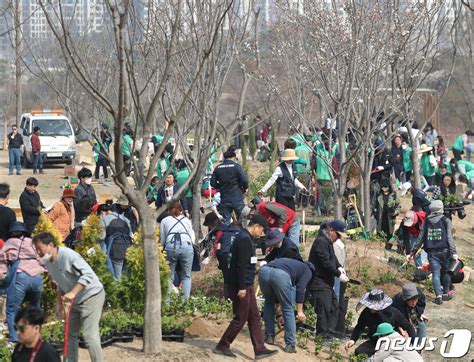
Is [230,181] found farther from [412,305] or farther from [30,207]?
[412,305]

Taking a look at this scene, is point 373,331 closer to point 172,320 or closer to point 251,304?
point 251,304

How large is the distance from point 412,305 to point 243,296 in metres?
1.99

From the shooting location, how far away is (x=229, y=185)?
1594 centimetres

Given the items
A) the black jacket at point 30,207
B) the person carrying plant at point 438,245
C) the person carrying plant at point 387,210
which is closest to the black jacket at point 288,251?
the person carrying plant at point 438,245

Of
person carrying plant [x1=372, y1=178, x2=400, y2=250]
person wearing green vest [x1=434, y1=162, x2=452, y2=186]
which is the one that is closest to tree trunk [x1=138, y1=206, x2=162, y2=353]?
person carrying plant [x1=372, y1=178, x2=400, y2=250]

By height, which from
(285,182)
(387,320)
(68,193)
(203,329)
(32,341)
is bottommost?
(203,329)

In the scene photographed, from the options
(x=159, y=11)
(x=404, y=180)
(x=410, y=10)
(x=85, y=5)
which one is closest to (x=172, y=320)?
(x=159, y=11)

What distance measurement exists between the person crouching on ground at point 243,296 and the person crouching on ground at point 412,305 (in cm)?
159

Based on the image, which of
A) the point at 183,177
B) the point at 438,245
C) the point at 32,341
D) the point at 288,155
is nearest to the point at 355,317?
the point at 438,245

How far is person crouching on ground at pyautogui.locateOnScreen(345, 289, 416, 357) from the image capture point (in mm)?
10469

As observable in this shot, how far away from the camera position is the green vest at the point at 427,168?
2405cm

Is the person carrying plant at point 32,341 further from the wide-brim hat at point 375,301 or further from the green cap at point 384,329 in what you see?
the wide-brim hat at point 375,301

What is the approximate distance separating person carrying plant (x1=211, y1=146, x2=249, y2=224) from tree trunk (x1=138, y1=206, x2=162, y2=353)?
5.77 meters

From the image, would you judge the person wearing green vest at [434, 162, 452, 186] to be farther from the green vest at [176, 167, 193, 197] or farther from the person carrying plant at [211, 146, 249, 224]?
the person carrying plant at [211, 146, 249, 224]
